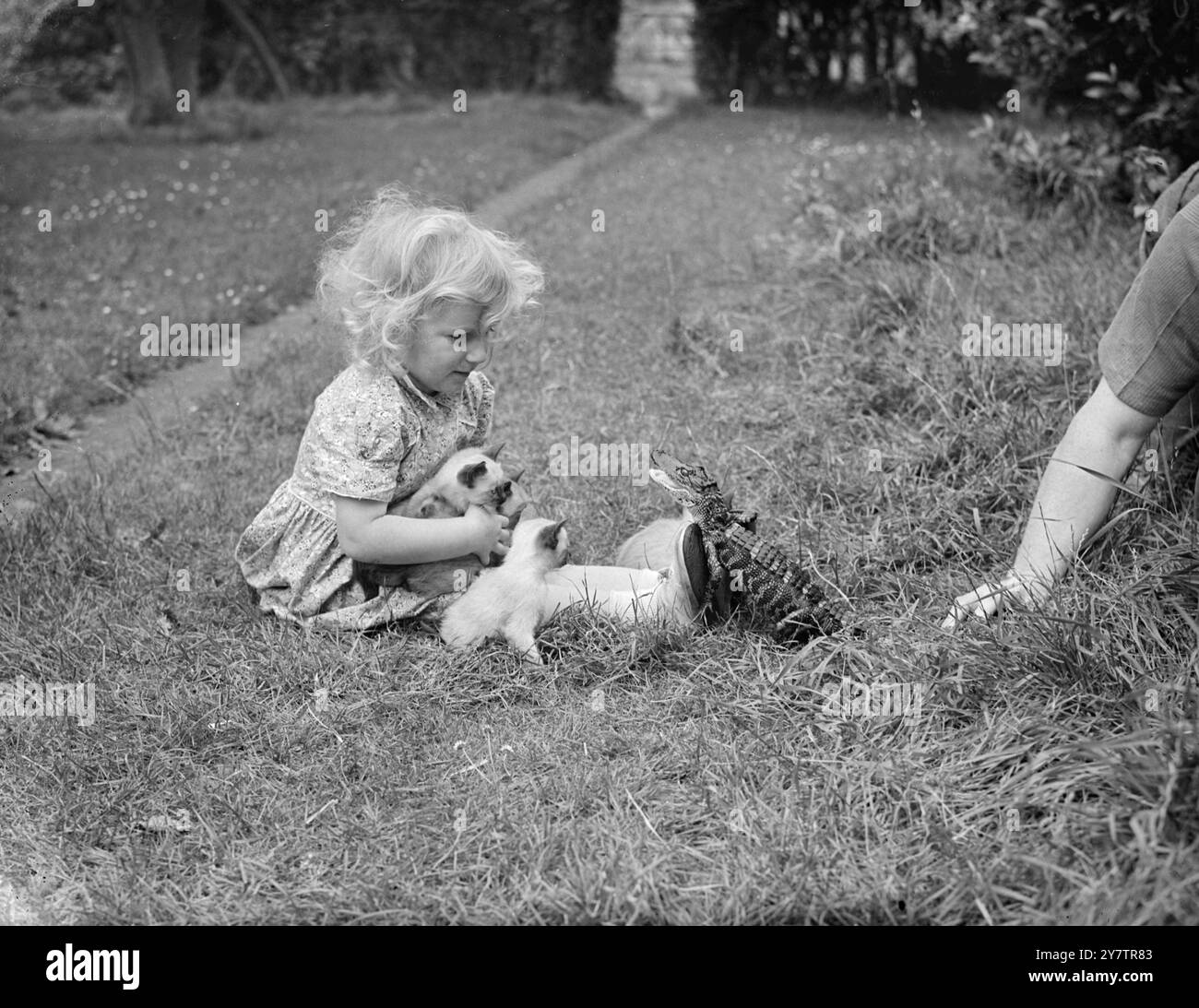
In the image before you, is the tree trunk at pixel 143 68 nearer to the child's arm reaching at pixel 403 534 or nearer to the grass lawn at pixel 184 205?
the grass lawn at pixel 184 205

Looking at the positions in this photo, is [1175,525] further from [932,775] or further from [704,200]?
[704,200]

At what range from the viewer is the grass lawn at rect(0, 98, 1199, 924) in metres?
2.48

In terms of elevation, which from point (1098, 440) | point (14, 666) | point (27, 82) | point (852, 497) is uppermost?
point (27, 82)

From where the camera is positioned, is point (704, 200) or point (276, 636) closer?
point (276, 636)

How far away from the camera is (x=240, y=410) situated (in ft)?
17.7

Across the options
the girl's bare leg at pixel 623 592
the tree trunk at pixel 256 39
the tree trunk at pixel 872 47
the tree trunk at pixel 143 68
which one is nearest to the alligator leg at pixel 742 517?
the girl's bare leg at pixel 623 592

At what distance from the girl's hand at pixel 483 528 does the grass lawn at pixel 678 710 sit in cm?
Result: 31

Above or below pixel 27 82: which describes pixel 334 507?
below

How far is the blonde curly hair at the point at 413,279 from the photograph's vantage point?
11.0 ft

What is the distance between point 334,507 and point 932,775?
1.79m

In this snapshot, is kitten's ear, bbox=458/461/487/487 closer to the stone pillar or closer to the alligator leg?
the alligator leg

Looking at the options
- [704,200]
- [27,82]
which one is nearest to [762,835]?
[704,200]

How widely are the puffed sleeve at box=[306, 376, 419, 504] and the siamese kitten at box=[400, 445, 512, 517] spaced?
113mm
